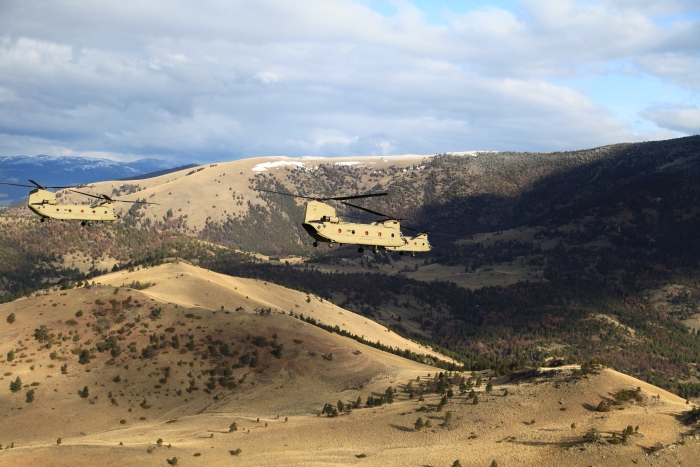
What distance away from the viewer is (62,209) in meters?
83.8

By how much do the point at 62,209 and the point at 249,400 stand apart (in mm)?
36387

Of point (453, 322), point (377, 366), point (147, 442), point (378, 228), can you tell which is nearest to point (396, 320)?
point (453, 322)

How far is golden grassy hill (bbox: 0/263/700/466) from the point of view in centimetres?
4584

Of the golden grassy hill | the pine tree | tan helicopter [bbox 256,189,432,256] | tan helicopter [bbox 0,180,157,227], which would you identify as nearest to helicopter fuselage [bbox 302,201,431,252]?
tan helicopter [bbox 256,189,432,256]

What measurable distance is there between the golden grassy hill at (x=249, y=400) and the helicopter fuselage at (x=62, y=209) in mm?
12085

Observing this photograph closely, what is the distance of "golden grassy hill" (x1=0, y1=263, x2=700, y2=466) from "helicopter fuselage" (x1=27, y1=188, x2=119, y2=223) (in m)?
12.1

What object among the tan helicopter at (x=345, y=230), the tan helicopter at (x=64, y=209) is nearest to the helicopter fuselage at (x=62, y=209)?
the tan helicopter at (x=64, y=209)

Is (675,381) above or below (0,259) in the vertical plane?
below

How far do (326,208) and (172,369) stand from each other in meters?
29.9

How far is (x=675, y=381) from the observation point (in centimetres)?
13288

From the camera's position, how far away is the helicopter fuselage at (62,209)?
81812 millimetres

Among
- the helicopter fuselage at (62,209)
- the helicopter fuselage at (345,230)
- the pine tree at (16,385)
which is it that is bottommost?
the pine tree at (16,385)

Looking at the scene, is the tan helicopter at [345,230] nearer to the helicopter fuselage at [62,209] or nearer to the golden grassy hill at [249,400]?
the golden grassy hill at [249,400]

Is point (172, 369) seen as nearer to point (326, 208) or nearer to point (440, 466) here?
point (326, 208)
